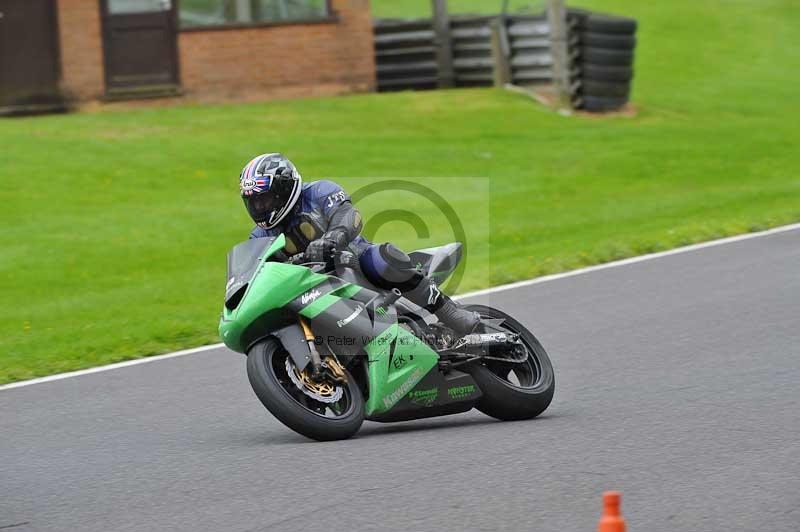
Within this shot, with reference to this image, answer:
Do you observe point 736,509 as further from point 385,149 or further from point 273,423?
point 385,149

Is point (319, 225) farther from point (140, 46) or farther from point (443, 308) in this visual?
point (140, 46)

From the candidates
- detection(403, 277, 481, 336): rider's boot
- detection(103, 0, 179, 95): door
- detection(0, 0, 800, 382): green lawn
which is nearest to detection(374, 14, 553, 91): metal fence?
detection(0, 0, 800, 382): green lawn

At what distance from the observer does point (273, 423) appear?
7.78 m

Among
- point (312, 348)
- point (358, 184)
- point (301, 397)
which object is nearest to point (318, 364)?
point (312, 348)

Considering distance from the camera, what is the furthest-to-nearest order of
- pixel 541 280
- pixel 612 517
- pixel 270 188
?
pixel 541 280 < pixel 270 188 < pixel 612 517

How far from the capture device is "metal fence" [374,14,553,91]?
82.5ft

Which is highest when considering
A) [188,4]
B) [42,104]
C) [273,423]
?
[188,4]

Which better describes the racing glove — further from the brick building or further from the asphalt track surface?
the brick building

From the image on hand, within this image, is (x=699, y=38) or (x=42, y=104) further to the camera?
(x=699, y=38)

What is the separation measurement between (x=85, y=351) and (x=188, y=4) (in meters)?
14.8

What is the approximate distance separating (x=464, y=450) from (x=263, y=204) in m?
1.69

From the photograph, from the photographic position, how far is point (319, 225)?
7.29 metres

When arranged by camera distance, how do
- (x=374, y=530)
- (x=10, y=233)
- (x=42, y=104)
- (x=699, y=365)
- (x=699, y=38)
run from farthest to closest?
1. (x=699, y=38)
2. (x=42, y=104)
3. (x=10, y=233)
4. (x=699, y=365)
5. (x=374, y=530)

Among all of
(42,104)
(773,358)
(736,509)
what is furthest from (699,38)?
(736,509)
